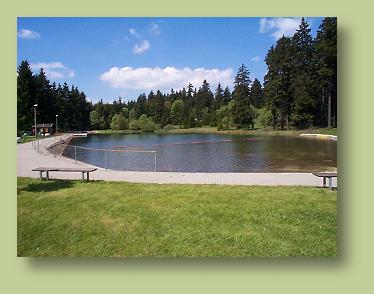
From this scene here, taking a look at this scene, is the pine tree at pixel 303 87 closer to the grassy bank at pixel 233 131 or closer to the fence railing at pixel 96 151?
the grassy bank at pixel 233 131

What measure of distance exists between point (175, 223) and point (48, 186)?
309 centimetres

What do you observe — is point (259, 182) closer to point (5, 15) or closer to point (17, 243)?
point (17, 243)

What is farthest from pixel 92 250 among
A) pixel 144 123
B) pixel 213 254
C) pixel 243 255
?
pixel 144 123

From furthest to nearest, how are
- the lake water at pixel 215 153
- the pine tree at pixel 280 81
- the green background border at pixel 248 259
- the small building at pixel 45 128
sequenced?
the lake water at pixel 215 153 < the small building at pixel 45 128 < the pine tree at pixel 280 81 < the green background border at pixel 248 259

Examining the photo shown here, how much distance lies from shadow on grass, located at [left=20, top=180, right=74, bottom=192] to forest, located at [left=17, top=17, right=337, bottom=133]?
1.14 meters

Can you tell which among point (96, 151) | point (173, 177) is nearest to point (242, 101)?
point (173, 177)

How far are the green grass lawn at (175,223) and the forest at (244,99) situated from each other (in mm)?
1578

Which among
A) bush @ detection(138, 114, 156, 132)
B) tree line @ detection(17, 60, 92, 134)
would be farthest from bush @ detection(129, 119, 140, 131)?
tree line @ detection(17, 60, 92, 134)

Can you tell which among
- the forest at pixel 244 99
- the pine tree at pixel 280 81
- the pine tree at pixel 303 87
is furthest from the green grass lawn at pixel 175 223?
the pine tree at pixel 280 81

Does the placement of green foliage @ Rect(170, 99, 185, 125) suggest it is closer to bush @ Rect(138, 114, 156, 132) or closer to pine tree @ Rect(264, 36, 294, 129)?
bush @ Rect(138, 114, 156, 132)

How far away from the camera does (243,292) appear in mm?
5238

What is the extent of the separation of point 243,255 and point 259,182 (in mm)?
2740

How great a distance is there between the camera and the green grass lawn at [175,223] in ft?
18.0

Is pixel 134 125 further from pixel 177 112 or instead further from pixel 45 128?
pixel 45 128
